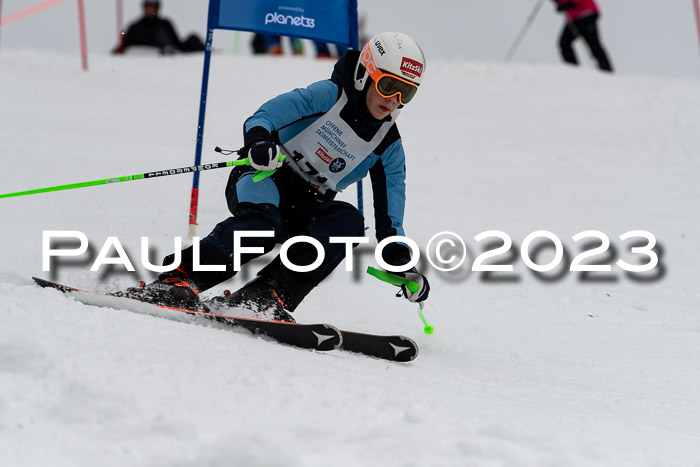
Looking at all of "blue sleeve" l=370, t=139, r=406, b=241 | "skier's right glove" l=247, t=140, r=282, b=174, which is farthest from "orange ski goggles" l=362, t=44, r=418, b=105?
"skier's right glove" l=247, t=140, r=282, b=174

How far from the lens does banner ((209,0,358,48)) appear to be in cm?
486

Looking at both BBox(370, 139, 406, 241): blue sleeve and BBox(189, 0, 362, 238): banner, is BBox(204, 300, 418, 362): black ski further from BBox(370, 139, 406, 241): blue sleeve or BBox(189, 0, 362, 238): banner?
BBox(189, 0, 362, 238): banner

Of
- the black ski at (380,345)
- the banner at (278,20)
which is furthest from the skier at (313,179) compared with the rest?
the banner at (278,20)

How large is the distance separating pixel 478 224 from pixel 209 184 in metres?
2.19

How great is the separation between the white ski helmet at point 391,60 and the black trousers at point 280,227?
0.57 m

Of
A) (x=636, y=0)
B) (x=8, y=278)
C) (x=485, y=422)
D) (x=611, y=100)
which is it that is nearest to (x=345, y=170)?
(x=8, y=278)

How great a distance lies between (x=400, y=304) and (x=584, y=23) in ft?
26.5

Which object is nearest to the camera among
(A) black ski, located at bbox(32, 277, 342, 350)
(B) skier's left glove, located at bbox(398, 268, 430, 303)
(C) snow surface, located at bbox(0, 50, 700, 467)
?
Result: (C) snow surface, located at bbox(0, 50, 700, 467)

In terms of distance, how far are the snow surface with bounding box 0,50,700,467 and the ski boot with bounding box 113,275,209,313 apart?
286 millimetres

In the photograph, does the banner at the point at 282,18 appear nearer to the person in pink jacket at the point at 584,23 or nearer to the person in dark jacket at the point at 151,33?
the person in pink jacket at the point at 584,23

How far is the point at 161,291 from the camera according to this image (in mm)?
3018

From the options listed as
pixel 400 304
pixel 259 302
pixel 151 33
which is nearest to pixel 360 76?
pixel 259 302

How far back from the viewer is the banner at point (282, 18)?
4855 mm

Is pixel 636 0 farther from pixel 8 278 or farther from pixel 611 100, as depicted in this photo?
pixel 8 278
